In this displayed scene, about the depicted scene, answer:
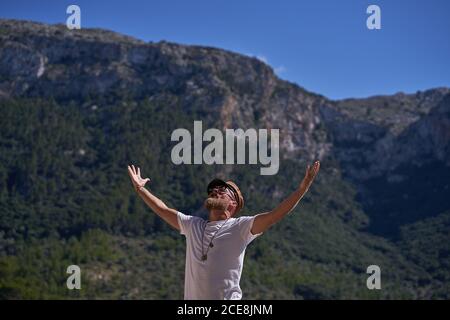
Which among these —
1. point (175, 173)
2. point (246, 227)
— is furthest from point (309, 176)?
point (175, 173)

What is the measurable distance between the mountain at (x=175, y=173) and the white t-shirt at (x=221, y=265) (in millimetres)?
54048

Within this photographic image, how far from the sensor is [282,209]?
16.2 ft

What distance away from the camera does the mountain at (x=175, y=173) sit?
268ft

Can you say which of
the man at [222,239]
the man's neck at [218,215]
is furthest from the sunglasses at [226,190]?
the man's neck at [218,215]

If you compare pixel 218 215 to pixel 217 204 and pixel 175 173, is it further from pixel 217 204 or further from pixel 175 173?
pixel 175 173

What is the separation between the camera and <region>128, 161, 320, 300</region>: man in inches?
201

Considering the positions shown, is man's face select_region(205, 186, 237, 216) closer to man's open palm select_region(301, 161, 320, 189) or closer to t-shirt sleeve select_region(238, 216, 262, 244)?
t-shirt sleeve select_region(238, 216, 262, 244)

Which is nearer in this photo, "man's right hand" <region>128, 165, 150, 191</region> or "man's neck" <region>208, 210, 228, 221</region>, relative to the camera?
"man's neck" <region>208, 210, 228, 221</region>

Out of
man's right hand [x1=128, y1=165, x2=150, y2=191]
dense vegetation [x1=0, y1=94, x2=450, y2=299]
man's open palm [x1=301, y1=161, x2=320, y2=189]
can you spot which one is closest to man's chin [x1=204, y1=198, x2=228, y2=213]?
man's open palm [x1=301, y1=161, x2=320, y2=189]

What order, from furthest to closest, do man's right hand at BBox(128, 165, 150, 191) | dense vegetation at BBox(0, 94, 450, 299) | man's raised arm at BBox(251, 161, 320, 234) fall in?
dense vegetation at BBox(0, 94, 450, 299) → man's right hand at BBox(128, 165, 150, 191) → man's raised arm at BBox(251, 161, 320, 234)

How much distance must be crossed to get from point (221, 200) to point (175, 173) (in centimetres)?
9932

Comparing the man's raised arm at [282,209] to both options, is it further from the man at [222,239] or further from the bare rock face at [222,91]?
the bare rock face at [222,91]
